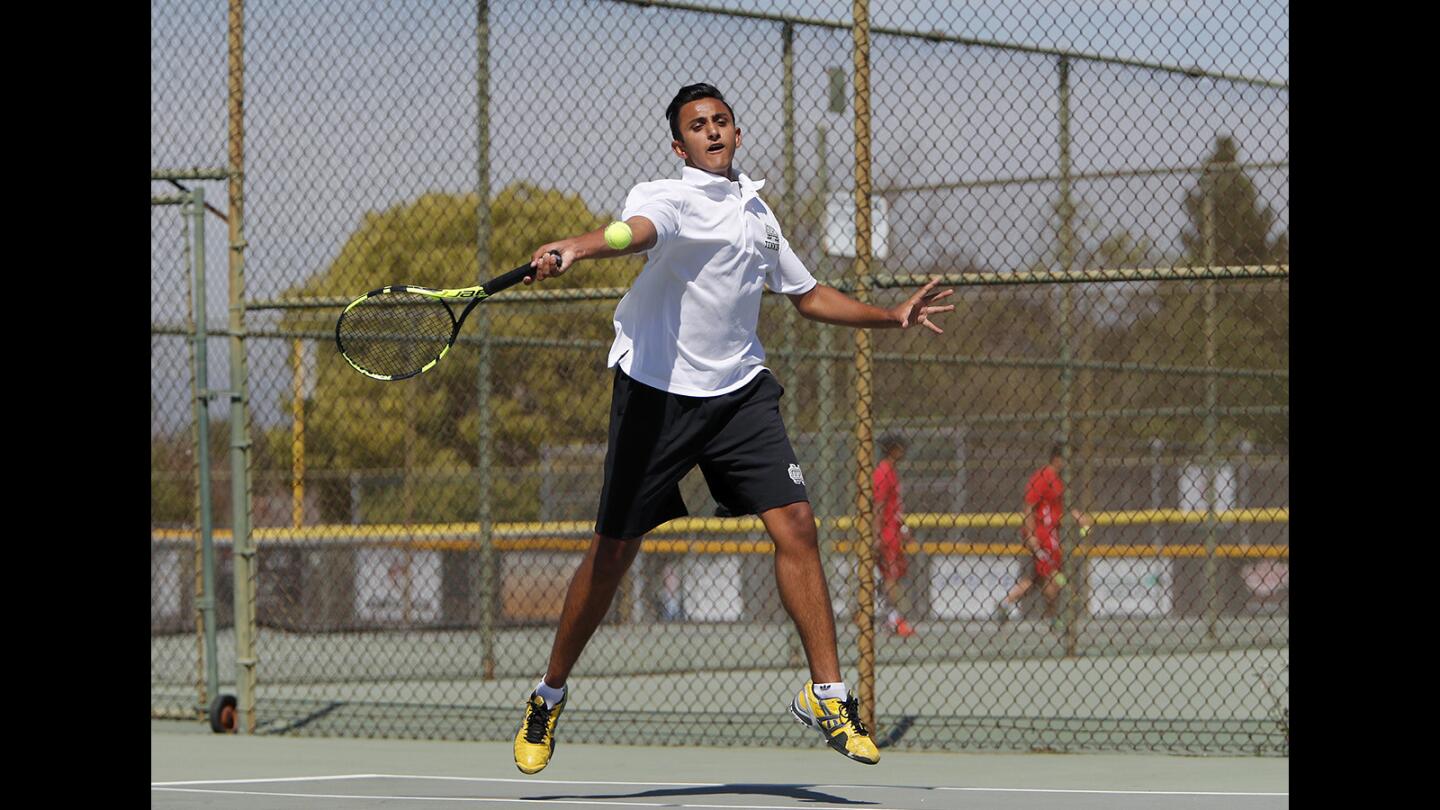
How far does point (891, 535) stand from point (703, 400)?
8.69 metres

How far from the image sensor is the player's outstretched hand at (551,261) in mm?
5355

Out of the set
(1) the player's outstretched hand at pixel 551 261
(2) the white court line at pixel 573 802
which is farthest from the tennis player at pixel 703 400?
(1) the player's outstretched hand at pixel 551 261

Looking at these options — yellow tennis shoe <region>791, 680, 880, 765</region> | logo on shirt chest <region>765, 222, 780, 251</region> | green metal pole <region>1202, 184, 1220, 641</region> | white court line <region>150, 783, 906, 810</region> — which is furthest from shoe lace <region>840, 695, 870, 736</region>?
green metal pole <region>1202, 184, 1220, 641</region>

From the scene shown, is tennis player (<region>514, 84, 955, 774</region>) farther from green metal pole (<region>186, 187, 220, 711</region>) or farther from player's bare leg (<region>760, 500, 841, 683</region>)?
green metal pole (<region>186, 187, 220, 711</region>)

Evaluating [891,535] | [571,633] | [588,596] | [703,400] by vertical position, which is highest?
[703,400]

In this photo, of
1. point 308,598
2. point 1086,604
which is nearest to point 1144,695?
point 1086,604

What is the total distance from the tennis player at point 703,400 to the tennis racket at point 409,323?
592mm

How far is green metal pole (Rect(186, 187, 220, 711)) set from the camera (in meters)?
9.77

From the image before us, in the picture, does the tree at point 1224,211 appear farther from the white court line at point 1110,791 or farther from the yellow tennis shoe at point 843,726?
the yellow tennis shoe at point 843,726

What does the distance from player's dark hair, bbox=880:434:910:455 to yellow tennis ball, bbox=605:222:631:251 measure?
9070mm

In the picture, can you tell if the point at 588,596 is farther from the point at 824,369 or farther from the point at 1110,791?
the point at 824,369

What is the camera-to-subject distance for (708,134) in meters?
6.32

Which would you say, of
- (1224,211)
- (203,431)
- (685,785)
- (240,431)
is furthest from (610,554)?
(1224,211)
